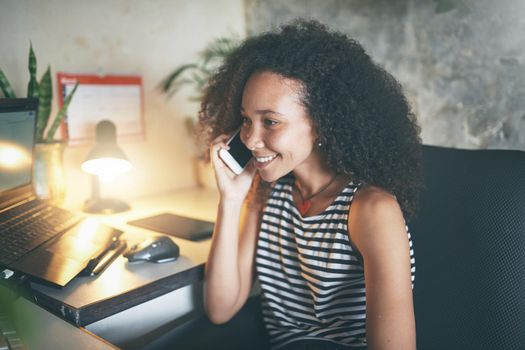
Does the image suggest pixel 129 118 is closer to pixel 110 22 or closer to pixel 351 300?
pixel 110 22

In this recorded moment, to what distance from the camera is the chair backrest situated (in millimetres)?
909

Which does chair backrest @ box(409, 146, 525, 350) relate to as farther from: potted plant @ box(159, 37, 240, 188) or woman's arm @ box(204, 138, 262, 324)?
potted plant @ box(159, 37, 240, 188)

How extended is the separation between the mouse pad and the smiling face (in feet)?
1.11

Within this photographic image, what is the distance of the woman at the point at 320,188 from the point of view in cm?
106

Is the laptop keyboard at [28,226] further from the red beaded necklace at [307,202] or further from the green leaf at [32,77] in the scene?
the red beaded necklace at [307,202]

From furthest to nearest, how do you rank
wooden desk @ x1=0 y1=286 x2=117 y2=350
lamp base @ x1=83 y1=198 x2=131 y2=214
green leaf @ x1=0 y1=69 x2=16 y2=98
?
1. lamp base @ x1=83 y1=198 x2=131 y2=214
2. green leaf @ x1=0 y1=69 x2=16 y2=98
3. wooden desk @ x1=0 y1=286 x2=117 y2=350

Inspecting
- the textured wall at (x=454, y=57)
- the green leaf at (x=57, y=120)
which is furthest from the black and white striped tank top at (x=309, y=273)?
the green leaf at (x=57, y=120)

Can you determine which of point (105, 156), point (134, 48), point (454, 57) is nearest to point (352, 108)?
point (454, 57)

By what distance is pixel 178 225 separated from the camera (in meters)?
1.46

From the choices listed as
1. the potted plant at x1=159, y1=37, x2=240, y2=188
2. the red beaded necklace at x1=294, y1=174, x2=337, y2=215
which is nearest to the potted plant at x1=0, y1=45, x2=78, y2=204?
the potted plant at x1=159, y1=37, x2=240, y2=188

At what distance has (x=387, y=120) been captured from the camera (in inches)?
44.4

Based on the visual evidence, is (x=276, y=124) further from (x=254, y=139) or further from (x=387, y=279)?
(x=387, y=279)

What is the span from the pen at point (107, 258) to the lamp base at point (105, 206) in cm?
44

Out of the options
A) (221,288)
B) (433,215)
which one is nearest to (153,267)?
(221,288)
